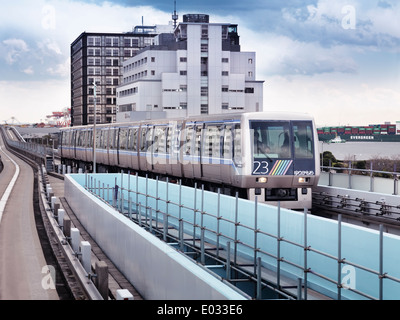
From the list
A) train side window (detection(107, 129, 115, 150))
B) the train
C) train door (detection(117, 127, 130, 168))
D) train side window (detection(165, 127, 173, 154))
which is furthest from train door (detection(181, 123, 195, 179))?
train side window (detection(107, 129, 115, 150))

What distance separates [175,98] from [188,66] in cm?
551

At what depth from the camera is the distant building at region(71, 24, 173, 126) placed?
156750 millimetres

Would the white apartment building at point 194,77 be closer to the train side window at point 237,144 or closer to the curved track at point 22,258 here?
the curved track at point 22,258

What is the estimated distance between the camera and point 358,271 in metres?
10.7

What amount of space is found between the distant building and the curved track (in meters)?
123

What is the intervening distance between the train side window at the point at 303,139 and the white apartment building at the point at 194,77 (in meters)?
79.7

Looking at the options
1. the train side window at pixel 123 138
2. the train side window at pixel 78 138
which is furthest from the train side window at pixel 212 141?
the train side window at pixel 78 138

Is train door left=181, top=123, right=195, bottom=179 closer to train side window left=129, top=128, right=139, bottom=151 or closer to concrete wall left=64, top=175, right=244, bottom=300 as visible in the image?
concrete wall left=64, top=175, right=244, bottom=300

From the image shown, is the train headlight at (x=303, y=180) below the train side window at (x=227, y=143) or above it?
below

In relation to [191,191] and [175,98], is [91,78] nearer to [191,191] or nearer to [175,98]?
[175,98]

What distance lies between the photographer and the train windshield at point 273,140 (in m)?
21.9

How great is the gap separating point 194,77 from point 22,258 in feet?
282

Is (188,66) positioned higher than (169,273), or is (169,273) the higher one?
(188,66)
